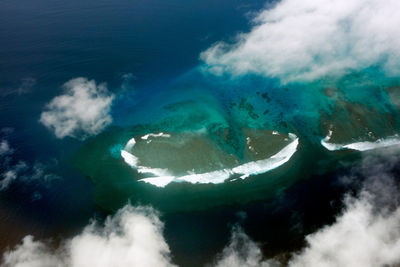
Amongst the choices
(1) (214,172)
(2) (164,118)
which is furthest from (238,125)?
(2) (164,118)

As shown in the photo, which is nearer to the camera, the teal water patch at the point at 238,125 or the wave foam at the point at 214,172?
the teal water patch at the point at 238,125

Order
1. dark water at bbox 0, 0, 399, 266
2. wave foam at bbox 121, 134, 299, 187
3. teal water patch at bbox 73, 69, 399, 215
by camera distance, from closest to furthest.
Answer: dark water at bbox 0, 0, 399, 266, teal water patch at bbox 73, 69, 399, 215, wave foam at bbox 121, 134, 299, 187

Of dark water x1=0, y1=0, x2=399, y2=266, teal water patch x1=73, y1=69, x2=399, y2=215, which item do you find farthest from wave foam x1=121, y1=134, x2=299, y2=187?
dark water x1=0, y1=0, x2=399, y2=266

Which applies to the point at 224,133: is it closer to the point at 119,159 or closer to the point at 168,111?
the point at 168,111

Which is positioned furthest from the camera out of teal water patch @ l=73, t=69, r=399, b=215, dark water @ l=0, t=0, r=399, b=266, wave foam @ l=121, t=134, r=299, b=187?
wave foam @ l=121, t=134, r=299, b=187

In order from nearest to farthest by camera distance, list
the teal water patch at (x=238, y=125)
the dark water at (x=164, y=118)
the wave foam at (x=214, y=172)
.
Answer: the dark water at (x=164, y=118), the teal water patch at (x=238, y=125), the wave foam at (x=214, y=172)

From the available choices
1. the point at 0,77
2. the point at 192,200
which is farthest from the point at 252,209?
the point at 0,77

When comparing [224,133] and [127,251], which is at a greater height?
[224,133]

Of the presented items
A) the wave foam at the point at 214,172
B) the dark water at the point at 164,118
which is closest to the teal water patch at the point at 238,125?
the dark water at the point at 164,118

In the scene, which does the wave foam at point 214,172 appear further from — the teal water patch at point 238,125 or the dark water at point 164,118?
the dark water at point 164,118

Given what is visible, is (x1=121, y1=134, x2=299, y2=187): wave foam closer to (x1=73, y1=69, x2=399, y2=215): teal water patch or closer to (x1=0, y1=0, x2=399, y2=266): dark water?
(x1=73, y1=69, x2=399, y2=215): teal water patch

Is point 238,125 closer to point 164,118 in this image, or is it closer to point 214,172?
point 214,172
